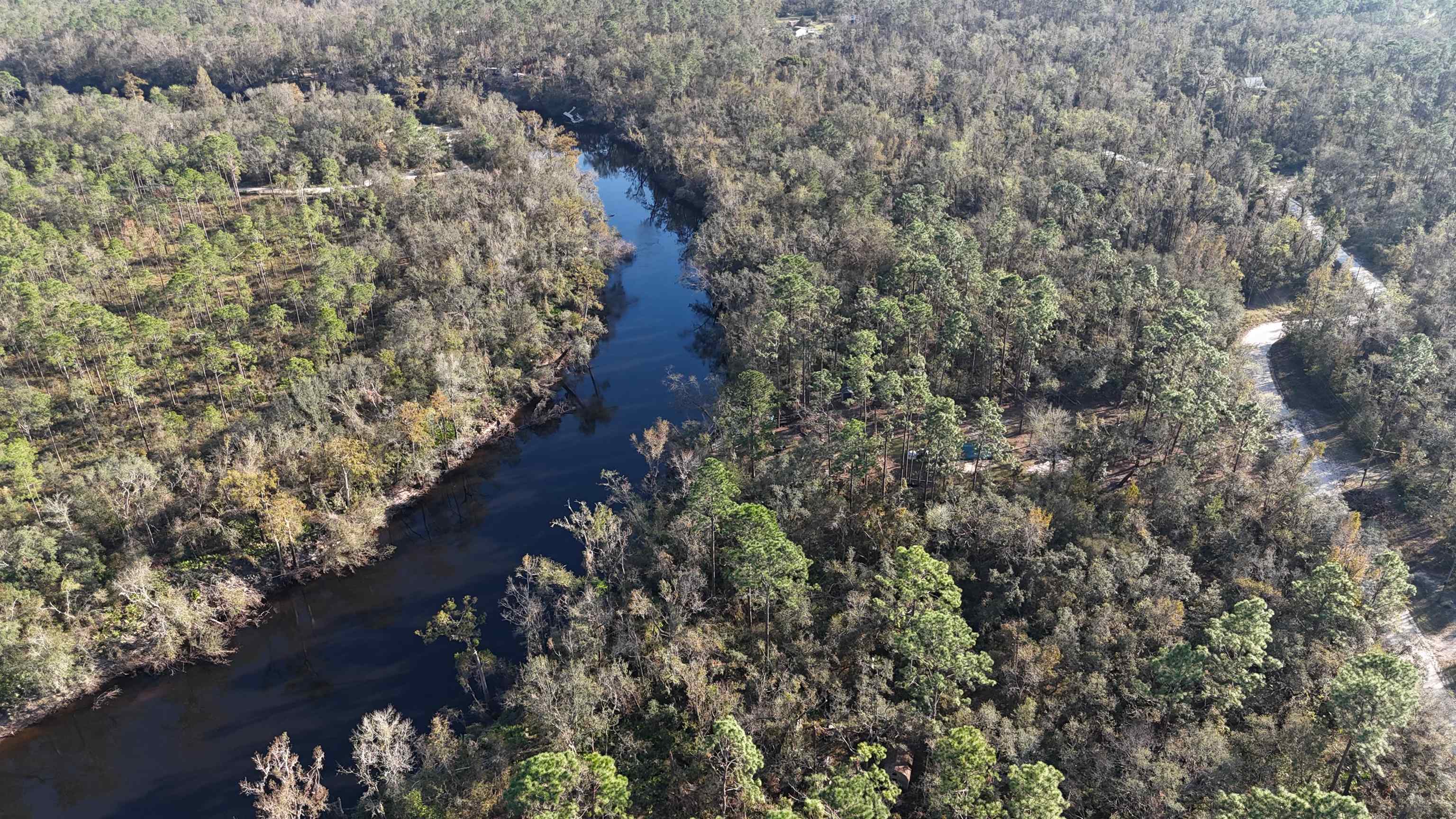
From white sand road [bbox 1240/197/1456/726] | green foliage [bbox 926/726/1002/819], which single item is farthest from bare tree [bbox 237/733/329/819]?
white sand road [bbox 1240/197/1456/726]

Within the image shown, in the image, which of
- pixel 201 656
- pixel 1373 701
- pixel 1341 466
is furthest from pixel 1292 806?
pixel 201 656

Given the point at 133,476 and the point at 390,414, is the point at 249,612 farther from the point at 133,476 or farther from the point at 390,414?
the point at 390,414

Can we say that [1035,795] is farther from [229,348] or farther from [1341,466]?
[229,348]

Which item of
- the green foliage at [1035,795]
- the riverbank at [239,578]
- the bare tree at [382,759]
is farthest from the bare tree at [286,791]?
the green foliage at [1035,795]

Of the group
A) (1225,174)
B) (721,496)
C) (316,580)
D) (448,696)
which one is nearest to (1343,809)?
(721,496)

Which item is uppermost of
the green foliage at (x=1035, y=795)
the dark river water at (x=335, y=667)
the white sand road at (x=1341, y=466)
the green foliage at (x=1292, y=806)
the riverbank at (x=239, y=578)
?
the green foliage at (x=1292, y=806)

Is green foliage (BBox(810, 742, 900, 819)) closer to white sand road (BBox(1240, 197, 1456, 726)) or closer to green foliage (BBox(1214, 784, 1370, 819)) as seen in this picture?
green foliage (BBox(1214, 784, 1370, 819))

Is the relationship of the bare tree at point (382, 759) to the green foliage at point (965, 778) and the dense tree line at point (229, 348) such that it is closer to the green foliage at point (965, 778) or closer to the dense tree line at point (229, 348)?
the dense tree line at point (229, 348)
